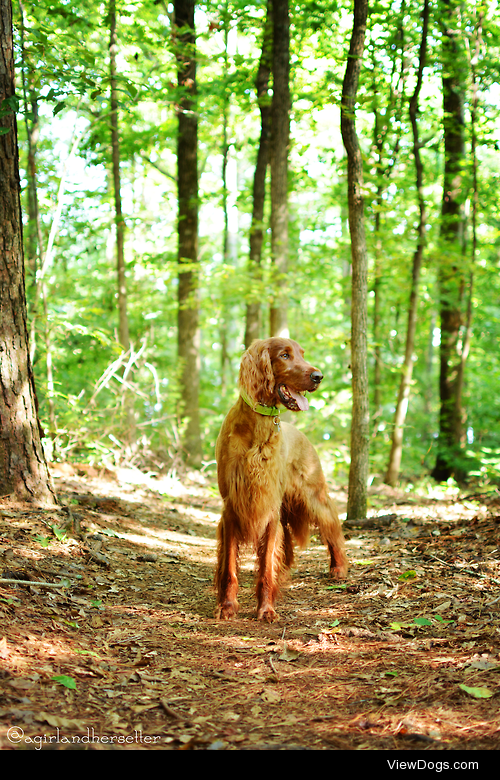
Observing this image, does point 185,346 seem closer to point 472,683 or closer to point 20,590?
point 20,590

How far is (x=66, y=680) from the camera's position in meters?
2.40

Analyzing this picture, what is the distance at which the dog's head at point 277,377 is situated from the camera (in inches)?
154

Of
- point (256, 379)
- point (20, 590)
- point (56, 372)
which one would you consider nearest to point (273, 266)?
point (56, 372)

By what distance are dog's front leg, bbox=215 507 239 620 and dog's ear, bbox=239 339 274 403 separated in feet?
2.87

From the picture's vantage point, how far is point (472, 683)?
8.01ft

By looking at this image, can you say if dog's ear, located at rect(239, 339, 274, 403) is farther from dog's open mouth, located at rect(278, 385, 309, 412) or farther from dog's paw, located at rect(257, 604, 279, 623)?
dog's paw, located at rect(257, 604, 279, 623)

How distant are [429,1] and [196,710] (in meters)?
9.22

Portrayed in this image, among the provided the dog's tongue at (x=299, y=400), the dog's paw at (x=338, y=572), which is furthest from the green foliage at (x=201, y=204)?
the dog's paw at (x=338, y=572)

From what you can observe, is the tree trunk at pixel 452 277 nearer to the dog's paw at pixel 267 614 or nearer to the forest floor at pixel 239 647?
the forest floor at pixel 239 647

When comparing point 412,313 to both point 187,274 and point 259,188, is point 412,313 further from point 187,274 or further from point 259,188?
point 259,188

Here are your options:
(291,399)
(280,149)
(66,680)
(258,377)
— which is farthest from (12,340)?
(280,149)

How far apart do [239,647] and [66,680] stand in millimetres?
1090

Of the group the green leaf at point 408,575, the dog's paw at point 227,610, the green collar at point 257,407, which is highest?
the green collar at point 257,407

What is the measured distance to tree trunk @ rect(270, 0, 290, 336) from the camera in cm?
864
